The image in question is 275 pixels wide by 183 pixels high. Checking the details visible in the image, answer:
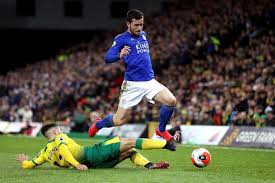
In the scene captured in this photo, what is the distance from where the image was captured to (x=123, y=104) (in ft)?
46.9

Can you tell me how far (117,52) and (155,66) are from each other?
2150 centimetres

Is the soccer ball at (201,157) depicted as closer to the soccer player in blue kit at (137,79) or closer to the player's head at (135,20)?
the soccer player in blue kit at (137,79)

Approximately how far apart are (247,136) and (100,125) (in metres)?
9.28

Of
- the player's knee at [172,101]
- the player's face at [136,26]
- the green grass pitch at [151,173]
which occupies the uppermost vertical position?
the player's face at [136,26]

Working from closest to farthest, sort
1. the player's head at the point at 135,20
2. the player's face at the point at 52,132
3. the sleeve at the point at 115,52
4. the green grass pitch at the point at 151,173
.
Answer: the green grass pitch at the point at 151,173
the player's face at the point at 52,132
the sleeve at the point at 115,52
the player's head at the point at 135,20

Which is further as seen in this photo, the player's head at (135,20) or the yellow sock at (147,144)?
the player's head at (135,20)

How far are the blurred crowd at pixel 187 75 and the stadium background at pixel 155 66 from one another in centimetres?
5

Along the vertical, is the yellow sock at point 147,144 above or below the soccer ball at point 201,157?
above

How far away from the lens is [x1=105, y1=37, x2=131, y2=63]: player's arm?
13.2m

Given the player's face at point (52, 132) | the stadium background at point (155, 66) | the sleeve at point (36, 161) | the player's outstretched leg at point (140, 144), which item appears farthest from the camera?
the stadium background at point (155, 66)

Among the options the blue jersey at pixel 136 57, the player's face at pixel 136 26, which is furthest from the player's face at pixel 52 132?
the player's face at pixel 136 26

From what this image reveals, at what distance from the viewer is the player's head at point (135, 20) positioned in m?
13.6

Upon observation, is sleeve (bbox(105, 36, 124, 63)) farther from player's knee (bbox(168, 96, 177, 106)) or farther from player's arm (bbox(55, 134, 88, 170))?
player's arm (bbox(55, 134, 88, 170))

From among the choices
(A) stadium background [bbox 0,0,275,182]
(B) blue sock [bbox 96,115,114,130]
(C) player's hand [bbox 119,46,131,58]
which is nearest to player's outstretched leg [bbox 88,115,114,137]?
(B) blue sock [bbox 96,115,114,130]
